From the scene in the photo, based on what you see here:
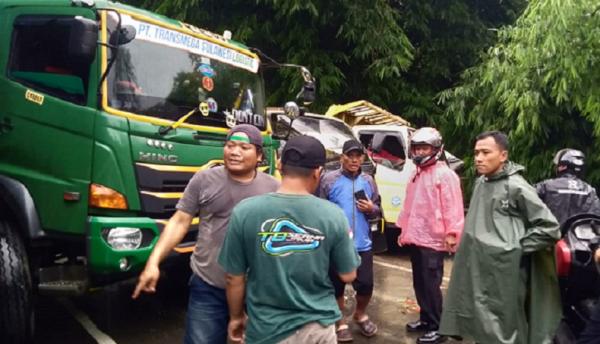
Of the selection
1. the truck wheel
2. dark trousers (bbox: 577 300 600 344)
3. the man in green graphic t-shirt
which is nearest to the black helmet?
dark trousers (bbox: 577 300 600 344)

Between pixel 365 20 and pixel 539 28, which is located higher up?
pixel 365 20

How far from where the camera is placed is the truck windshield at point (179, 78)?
13.8 feet

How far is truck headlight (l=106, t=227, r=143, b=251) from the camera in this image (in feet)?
12.7

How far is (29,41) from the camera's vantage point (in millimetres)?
4363

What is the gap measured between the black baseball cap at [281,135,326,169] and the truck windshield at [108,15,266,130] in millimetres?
2179

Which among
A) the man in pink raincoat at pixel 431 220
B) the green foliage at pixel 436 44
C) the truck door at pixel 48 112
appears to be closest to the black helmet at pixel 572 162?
the man in pink raincoat at pixel 431 220

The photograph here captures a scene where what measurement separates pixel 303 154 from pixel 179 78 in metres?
2.55

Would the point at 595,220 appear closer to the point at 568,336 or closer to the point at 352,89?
the point at 568,336

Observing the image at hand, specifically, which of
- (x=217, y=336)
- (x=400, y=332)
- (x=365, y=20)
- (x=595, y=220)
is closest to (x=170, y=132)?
(x=217, y=336)

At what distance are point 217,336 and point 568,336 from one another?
2152 millimetres

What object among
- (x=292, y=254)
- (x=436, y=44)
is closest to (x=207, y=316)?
(x=292, y=254)

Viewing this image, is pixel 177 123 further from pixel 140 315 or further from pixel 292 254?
pixel 292 254

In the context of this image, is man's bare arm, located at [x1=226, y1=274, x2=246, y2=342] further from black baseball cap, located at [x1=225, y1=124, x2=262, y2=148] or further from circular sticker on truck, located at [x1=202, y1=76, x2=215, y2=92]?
circular sticker on truck, located at [x1=202, y1=76, x2=215, y2=92]

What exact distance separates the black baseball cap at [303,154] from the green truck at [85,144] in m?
2.00
